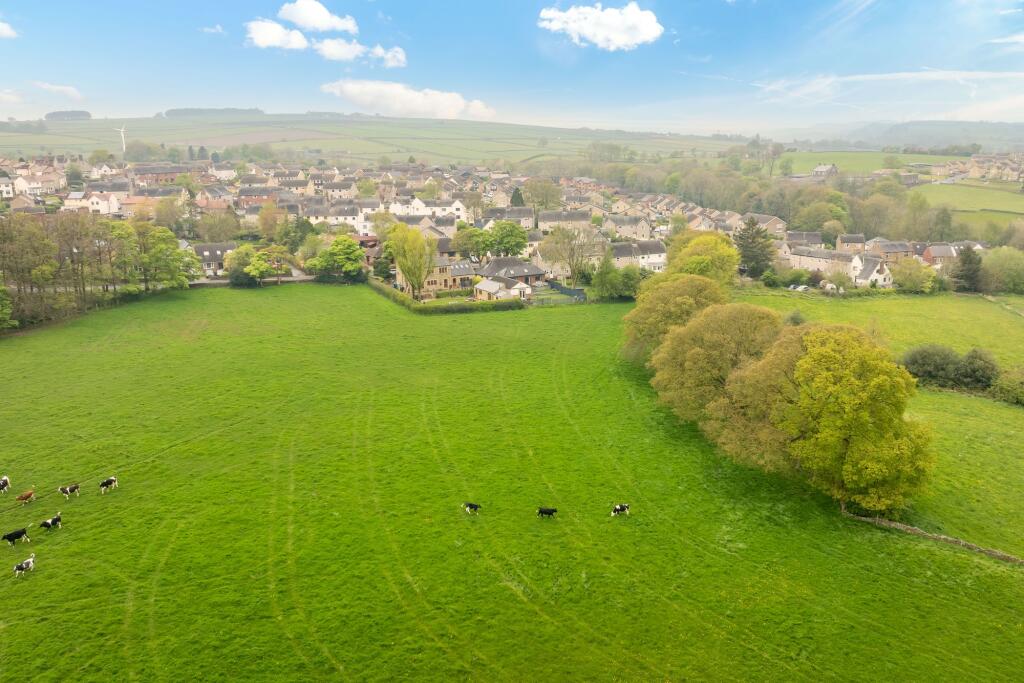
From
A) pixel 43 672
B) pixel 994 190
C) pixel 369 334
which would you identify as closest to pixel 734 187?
pixel 994 190

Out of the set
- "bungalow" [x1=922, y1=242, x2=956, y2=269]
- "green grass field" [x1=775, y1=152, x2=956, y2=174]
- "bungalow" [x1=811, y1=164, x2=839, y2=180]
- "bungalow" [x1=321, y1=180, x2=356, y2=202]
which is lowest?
"bungalow" [x1=922, y1=242, x2=956, y2=269]

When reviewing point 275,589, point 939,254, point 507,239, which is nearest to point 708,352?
point 275,589

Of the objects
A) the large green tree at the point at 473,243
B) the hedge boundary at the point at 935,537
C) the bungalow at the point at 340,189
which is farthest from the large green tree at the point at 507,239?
the bungalow at the point at 340,189

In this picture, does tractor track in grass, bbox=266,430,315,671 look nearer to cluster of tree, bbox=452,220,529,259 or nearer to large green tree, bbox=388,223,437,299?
large green tree, bbox=388,223,437,299

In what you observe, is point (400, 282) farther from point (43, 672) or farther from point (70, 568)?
point (43, 672)

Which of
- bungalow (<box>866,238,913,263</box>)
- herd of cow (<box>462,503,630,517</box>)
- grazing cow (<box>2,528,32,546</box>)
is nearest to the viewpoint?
grazing cow (<box>2,528,32,546</box>)

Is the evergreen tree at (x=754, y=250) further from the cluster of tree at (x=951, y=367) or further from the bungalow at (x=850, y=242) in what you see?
the cluster of tree at (x=951, y=367)

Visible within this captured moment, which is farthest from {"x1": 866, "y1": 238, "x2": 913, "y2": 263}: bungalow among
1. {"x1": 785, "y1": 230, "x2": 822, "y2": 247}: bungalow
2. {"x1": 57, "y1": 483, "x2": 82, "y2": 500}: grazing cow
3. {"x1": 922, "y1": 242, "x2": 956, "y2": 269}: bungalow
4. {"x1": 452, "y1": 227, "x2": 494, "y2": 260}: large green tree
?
{"x1": 57, "y1": 483, "x2": 82, "y2": 500}: grazing cow

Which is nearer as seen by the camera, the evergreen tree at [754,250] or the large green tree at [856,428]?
the large green tree at [856,428]
